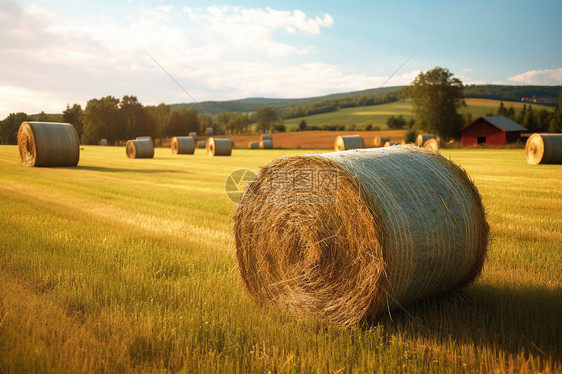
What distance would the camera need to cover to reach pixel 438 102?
67.1 meters

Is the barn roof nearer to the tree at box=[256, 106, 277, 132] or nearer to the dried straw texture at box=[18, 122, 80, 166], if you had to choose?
the tree at box=[256, 106, 277, 132]

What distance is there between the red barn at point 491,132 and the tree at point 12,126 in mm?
51759

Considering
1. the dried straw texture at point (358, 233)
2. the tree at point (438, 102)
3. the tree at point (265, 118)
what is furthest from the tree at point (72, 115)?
the tree at point (265, 118)

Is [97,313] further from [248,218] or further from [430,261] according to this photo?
[430,261]

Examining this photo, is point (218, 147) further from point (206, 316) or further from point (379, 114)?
point (379, 114)

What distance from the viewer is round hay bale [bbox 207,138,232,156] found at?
3953 centimetres

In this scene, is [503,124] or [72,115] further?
[503,124]

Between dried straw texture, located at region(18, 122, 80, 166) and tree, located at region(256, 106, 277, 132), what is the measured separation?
202ft

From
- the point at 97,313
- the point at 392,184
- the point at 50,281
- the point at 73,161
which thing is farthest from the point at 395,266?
the point at 73,161

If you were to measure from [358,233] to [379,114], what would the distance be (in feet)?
309

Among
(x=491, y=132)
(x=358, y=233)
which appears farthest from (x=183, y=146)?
(x=358, y=233)

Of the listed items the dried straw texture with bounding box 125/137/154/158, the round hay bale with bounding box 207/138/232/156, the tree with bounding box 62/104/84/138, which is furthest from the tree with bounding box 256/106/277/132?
the tree with bounding box 62/104/84/138

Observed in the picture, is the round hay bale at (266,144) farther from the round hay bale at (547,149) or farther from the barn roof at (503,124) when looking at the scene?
the round hay bale at (547,149)

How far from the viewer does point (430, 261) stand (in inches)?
186
